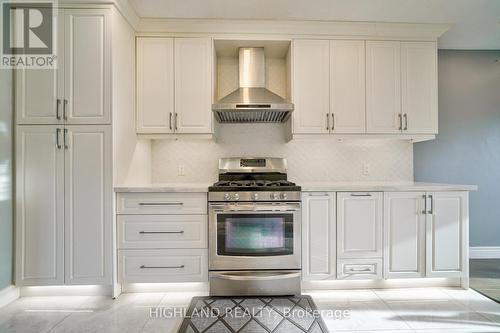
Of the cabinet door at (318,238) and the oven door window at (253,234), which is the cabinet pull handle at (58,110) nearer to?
the oven door window at (253,234)

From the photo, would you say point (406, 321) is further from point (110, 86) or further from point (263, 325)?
point (110, 86)

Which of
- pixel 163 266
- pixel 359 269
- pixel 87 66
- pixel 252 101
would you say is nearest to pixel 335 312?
pixel 359 269

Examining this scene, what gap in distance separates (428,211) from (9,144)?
12.0 ft

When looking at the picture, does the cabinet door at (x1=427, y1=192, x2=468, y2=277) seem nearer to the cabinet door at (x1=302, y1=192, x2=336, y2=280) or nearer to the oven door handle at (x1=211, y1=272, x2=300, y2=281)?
the cabinet door at (x1=302, y1=192, x2=336, y2=280)

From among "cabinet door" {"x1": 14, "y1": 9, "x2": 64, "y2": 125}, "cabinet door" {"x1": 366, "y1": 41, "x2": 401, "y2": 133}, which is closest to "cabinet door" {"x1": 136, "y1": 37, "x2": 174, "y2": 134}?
"cabinet door" {"x1": 14, "y1": 9, "x2": 64, "y2": 125}

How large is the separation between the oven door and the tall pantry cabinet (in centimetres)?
90

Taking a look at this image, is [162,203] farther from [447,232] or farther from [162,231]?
[447,232]

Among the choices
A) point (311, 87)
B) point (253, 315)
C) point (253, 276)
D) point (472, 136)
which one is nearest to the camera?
point (253, 315)

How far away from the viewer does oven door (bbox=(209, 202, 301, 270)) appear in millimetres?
2262

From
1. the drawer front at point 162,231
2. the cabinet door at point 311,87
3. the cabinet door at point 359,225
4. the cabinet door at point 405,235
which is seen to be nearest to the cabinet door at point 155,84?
the drawer front at point 162,231

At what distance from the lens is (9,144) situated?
2.12 m

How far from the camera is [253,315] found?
1.95 meters

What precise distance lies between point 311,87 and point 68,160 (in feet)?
7.62

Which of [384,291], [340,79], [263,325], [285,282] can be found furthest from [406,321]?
[340,79]
